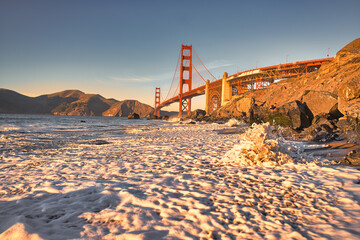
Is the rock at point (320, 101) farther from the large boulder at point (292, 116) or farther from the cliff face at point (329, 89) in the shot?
the large boulder at point (292, 116)

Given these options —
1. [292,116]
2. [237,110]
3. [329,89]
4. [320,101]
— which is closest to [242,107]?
[237,110]

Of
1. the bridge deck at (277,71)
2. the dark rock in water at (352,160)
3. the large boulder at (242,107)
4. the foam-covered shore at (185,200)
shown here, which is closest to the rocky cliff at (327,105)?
the dark rock in water at (352,160)

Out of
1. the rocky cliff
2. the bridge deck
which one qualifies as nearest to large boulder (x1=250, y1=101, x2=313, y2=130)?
the rocky cliff

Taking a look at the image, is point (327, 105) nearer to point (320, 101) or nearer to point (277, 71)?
point (320, 101)

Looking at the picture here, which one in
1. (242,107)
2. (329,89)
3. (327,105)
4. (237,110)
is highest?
(329,89)

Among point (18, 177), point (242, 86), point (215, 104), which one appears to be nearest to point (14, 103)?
point (215, 104)

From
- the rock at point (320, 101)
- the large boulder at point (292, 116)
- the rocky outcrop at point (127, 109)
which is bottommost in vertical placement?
the large boulder at point (292, 116)
